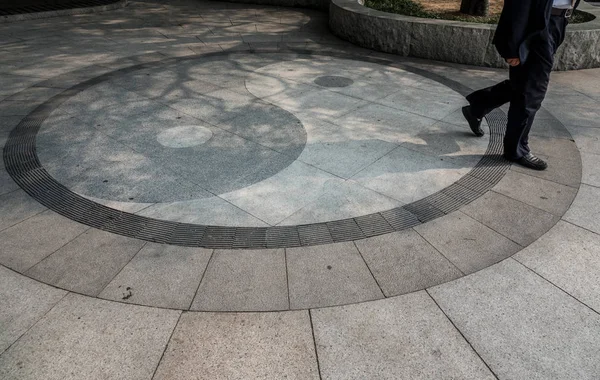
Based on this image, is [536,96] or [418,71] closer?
[536,96]

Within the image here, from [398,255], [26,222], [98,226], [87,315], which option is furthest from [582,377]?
[26,222]

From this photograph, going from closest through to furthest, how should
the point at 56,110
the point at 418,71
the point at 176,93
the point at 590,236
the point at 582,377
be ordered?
the point at 582,377 → the point at 590,236 → the point at 56,110 → the point at 176,93 → the point at 418,71

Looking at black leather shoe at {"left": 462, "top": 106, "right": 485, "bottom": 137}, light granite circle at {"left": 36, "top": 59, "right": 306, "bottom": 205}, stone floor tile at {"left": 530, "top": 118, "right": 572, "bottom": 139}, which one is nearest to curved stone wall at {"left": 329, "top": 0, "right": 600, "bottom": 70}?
stone floor tile at {"left": 530, "top": 118, "right": 572, "bottom": 139}

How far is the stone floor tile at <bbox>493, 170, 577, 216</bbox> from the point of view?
4531 mm

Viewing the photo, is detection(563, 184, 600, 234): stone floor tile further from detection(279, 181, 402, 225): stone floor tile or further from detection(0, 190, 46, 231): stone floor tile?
detection(0, 190, 46, 231): stone floor tile

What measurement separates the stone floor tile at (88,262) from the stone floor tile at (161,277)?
0.10 m

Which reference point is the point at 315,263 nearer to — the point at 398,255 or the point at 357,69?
the point at 398,255

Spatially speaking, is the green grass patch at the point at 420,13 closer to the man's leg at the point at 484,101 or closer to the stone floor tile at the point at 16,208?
the man's leg at the point at 484,101

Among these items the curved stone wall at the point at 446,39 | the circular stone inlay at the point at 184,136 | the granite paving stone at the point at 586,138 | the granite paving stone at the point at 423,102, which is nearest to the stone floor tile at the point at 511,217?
the granite paving stone at the point at 586,138

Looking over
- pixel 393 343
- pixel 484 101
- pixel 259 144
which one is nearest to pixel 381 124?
pixel 484 101

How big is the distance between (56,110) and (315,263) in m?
5.26

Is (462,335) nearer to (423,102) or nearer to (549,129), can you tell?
(549,129)

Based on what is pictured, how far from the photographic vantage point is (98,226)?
427 centimetres

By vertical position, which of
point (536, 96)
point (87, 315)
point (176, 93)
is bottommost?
point (87, 315)
